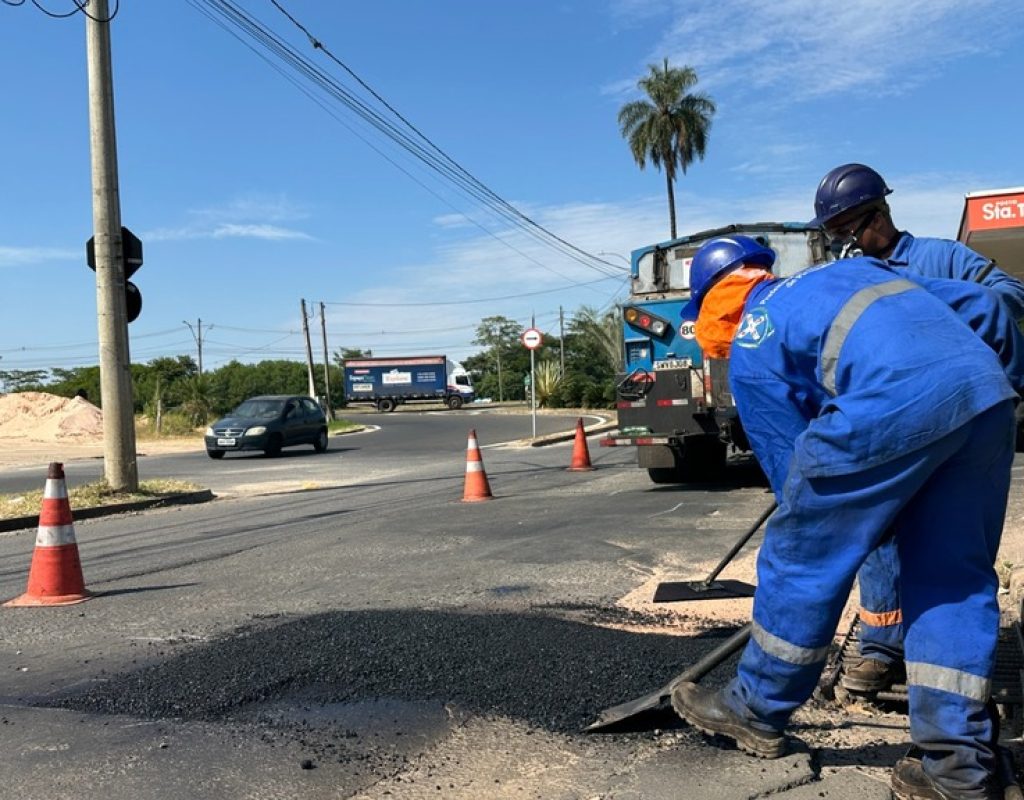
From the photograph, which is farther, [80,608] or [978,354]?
[80,608]

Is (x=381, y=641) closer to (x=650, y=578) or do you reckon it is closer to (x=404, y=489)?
(x=650, y=578)

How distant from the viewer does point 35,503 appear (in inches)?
452

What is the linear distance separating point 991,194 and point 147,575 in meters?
15.2

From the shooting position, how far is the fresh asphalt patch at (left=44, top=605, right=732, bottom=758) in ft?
11.5

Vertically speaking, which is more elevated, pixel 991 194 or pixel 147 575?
pixel 991 194

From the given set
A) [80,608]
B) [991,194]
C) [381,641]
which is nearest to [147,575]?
[80,608]

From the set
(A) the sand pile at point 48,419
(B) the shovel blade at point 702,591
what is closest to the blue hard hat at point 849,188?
(B) the shovel blade at point 702,591

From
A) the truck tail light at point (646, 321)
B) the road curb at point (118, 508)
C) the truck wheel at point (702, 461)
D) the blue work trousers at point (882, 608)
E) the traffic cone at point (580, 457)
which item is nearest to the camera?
the blue work trousers at point (882, 608)

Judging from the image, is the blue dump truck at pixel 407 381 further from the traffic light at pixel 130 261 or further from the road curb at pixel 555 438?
the traffic light at pixel 130 261

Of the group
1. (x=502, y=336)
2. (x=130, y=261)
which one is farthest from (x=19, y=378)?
(x=130, y=261)

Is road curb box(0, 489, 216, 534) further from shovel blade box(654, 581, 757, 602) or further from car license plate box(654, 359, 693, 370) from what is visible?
shovel blade box(654, 581, 757, 602)

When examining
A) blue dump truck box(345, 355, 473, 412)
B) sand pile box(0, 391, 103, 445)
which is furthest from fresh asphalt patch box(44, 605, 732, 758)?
blue dump truck box(345, 355, 473, 412)

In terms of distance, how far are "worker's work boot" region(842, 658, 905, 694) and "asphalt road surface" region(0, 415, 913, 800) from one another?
0.50 m

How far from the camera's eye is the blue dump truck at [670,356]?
1015 cm
